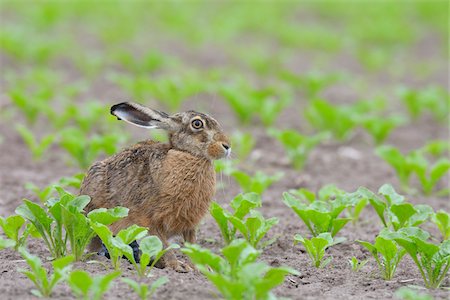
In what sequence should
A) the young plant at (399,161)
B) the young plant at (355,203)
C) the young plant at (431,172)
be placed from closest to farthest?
the young plant at (355,203), the young plant at (431,172), the young plant at (399,161)

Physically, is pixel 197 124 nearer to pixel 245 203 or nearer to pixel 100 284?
pixel 245 203

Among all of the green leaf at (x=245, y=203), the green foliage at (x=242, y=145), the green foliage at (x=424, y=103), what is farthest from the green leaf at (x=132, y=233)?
the green foliage at (x=424, y=103)

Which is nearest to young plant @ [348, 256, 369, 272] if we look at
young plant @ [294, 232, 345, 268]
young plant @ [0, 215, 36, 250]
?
young plant @ [294, 232, 345, 268]

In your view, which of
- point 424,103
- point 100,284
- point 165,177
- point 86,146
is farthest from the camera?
point 424,103

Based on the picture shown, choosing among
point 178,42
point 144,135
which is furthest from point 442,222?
point 178,42

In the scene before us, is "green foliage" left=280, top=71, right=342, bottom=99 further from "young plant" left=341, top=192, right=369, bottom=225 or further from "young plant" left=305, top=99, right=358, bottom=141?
"young plant" left=341, top=192, right=369, bottom=225

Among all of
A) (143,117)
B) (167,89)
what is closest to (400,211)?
(143,117)

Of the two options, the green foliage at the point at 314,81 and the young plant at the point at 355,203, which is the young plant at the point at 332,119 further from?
the young plant at the point at 355,203

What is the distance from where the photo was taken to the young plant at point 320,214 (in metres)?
5.95

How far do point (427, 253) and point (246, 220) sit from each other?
3.76 ft

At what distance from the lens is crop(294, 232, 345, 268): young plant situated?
5633mm

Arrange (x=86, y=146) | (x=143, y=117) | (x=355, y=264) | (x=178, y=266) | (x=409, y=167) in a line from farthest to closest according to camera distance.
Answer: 1. (x=86, y=146)
2. (x=409, y=167)
3. (x=143, y=117)
4. (x=355, y=264)
5. (x=178, y=266)

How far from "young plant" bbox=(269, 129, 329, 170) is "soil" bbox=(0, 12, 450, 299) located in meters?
0.13

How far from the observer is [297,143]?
30.1 feet
